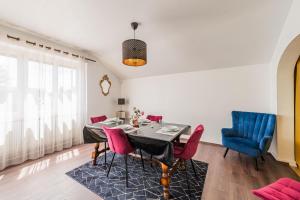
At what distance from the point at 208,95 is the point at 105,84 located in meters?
3.27

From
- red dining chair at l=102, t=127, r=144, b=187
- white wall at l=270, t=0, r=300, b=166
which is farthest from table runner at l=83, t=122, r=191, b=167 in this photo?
white wall at l=270, t=0, r=300, b=166

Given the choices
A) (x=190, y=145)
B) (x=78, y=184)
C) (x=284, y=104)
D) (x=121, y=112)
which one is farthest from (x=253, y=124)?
(x=121, y=112)

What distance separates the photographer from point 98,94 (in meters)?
4.48

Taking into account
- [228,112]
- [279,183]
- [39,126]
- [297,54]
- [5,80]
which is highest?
[297,54]

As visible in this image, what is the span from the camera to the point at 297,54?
92.7 inches

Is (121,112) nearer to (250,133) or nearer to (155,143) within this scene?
(155,143)

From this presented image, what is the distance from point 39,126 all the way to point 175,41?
355cm

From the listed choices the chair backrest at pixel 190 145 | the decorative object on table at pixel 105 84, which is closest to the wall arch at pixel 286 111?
the chair backrest at pixel 190 145

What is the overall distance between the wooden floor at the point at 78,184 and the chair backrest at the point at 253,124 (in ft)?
1.65

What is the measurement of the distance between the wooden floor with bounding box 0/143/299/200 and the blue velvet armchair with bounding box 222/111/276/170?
292 millimetres

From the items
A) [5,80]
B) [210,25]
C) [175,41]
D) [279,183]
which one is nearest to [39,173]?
[5,80]

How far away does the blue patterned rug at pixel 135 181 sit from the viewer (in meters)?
1.85

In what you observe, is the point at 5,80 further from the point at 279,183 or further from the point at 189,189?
the point at 279,183

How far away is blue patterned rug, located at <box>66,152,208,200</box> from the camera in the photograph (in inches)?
72.8
